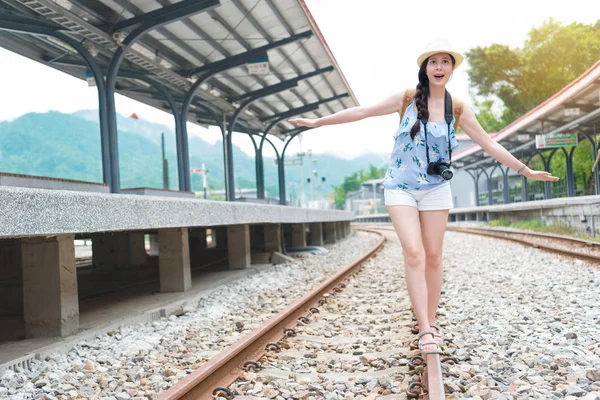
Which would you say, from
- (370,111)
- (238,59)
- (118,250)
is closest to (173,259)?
(370,111)

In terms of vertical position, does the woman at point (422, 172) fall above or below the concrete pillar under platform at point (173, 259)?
above

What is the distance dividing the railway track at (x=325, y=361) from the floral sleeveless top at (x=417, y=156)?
101 cm

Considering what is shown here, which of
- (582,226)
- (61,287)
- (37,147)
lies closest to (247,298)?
(61,287)

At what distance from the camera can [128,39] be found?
34.7 ft

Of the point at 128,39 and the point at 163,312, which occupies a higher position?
the point at 128,39

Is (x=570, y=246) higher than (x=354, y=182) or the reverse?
the reverse

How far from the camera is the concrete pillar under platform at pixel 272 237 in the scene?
15.1 meters

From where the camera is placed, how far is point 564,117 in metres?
19.5

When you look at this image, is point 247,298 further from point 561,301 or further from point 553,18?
point 553,18

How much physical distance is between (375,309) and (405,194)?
10.7ft

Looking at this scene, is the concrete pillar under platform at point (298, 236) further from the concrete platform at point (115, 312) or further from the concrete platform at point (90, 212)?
the concrete platform at point (90, 212)

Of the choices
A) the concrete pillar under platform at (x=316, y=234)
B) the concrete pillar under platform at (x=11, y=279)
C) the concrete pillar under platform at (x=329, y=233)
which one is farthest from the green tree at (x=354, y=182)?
the concrete pillar under platform at (x=11, y=279)

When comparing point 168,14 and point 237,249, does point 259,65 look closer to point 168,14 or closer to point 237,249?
point 168,14

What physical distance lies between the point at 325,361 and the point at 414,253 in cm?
121
